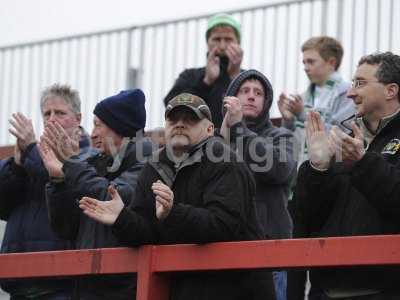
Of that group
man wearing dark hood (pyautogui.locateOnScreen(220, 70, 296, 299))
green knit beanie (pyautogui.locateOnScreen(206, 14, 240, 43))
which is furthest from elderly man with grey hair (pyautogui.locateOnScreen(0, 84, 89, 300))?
green knit beanie (pyautogui.locateOnScreen(206, 14, 240, 43))

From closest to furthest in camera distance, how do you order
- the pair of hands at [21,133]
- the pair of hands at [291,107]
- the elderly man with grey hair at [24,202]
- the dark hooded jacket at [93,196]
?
the dark hooded jacket at [93,196]
the elderly man with grey hair at [24,202]
the pair of hands at [21,133]
the pair of hands at [291,107]

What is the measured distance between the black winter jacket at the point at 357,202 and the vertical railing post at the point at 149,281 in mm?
857

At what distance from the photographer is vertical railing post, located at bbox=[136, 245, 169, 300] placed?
810 cm

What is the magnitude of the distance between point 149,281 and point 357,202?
128 centimetres

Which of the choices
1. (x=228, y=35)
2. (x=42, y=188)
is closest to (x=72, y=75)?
(x=228, y=35)

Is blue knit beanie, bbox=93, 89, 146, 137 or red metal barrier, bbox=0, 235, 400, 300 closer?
red metal barrier, bbox=0, 235, 400, 300

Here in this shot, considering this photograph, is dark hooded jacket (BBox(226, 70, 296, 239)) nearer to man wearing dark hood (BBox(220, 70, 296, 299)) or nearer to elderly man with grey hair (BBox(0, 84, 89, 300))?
man wearing dark hood (BBox(220, 70, 296, 299))

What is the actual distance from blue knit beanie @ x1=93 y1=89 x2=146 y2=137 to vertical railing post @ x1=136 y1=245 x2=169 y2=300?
141 centimetres

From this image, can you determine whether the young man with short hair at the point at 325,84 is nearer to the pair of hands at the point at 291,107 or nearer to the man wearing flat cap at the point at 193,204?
the pair of hands at the point at 291,107

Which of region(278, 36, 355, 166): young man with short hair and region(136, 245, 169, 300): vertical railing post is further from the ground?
region(278, 36, 355, 166): young man with short hair

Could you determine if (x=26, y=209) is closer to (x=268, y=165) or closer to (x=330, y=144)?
(x=268, y=165)

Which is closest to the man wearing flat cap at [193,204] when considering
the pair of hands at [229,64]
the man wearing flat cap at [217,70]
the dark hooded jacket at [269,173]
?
the dark hooded jacket at [269,173]

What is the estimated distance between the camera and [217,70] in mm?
10992

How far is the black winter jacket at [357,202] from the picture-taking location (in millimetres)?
7441
